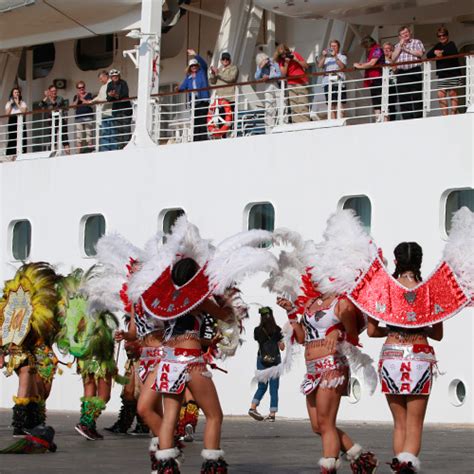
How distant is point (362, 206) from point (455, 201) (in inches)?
58.3

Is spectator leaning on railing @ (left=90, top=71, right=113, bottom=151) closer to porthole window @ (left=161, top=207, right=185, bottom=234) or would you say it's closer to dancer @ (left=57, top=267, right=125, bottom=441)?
porthole window @ (left=161, top=207, right=185, bottom=234)

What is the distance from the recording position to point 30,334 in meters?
15.0

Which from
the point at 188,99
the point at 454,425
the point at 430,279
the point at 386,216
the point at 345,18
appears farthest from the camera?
the point at 188,99

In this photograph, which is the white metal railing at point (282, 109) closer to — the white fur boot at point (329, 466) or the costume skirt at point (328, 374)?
the costume skirt at point (328, 374)

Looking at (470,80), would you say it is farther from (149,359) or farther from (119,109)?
(149,359)

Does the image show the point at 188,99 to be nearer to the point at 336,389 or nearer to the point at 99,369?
the point at 99,369

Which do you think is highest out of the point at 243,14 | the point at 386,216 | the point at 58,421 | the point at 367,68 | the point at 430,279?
the point at 243,14

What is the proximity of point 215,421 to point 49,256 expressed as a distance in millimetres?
14446

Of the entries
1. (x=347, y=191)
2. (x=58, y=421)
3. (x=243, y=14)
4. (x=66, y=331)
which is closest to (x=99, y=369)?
(x=66, y=331)

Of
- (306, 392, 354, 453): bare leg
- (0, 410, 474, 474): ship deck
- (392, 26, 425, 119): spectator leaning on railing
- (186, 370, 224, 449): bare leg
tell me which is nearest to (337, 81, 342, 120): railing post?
(392, 26, 425, 119): spectator leaning on railing

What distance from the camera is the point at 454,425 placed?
1855cm

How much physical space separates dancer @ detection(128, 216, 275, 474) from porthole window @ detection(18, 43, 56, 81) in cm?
1883

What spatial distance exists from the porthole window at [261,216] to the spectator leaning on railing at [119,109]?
3155 mm

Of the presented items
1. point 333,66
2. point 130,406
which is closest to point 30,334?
point 130,406
